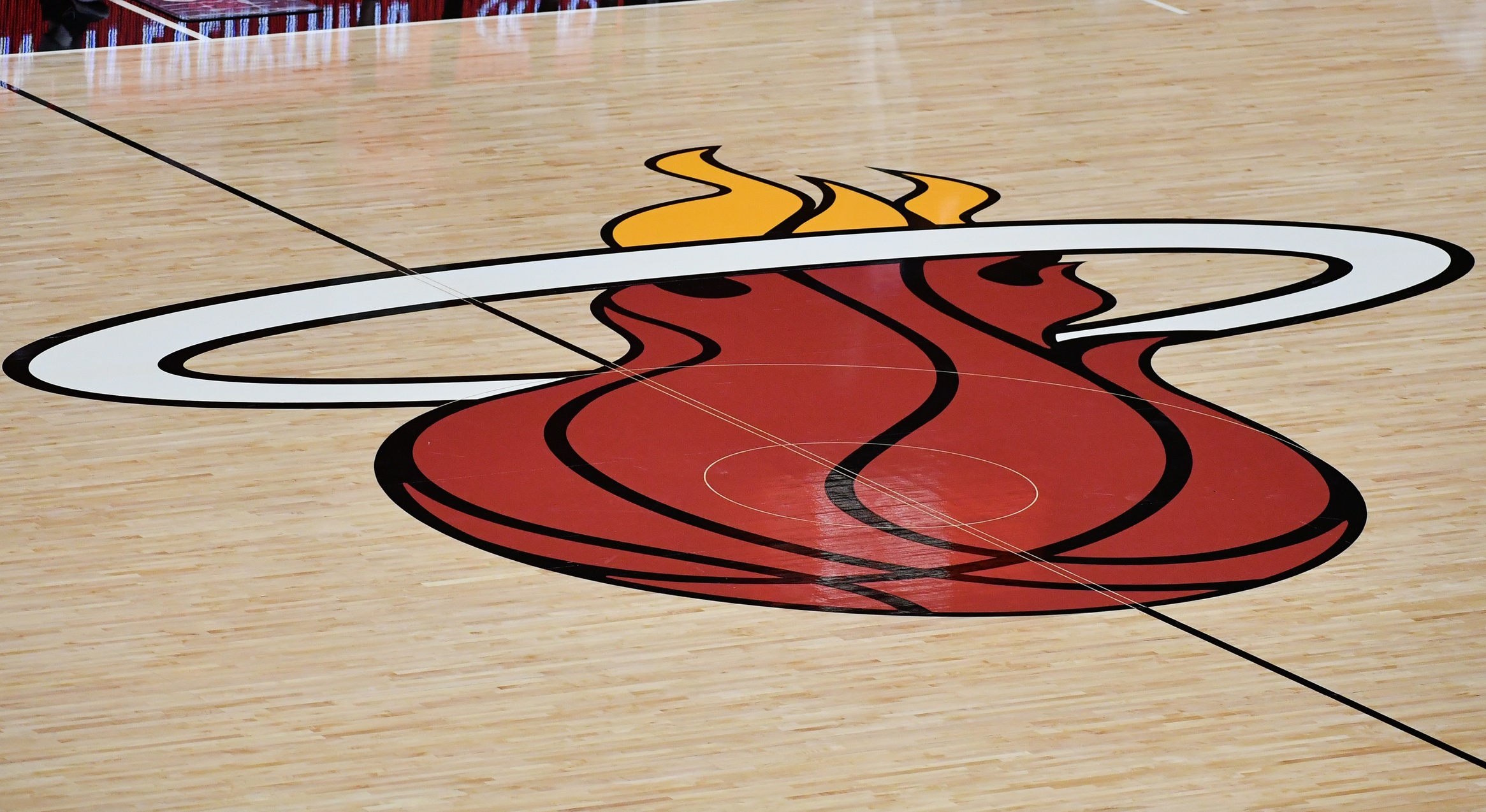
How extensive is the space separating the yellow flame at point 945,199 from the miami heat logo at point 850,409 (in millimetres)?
12

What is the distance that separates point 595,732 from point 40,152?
333cm

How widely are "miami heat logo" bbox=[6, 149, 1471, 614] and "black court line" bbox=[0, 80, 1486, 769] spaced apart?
65 millimetres

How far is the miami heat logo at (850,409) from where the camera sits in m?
3.40

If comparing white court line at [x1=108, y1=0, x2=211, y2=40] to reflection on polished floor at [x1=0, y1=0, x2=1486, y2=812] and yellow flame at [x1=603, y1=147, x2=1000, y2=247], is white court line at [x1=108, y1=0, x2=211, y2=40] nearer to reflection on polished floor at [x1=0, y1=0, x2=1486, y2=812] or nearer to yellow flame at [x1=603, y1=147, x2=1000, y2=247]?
reflection on polished floor at [x1=0, y1=0, x2=1486, y2=812]

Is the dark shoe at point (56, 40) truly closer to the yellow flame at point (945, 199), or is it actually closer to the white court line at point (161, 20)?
the white court line at point (161, 20)

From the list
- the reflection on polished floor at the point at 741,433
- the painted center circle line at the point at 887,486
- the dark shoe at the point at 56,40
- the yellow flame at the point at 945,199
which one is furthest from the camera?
the dark shoe at the point at 56,40

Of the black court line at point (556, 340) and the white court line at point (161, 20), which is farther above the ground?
the white court line at point (161, 20)

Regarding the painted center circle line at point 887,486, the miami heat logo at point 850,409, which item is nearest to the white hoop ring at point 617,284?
the miami heat logo at point 850,409

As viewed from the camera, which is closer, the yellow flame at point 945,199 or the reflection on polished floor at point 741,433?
the reflection on polished floor at point 741,433

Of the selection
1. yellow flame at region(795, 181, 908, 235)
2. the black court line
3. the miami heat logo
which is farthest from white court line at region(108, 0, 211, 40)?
yellow flame at region(795, 181, 908, 235)

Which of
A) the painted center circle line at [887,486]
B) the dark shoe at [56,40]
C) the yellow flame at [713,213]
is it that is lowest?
the painted center circle line at [887,486]

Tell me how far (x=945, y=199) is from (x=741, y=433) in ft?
5.49

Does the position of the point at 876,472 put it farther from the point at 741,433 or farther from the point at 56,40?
the point at 56,40

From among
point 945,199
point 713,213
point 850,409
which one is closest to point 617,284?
point 713,213
